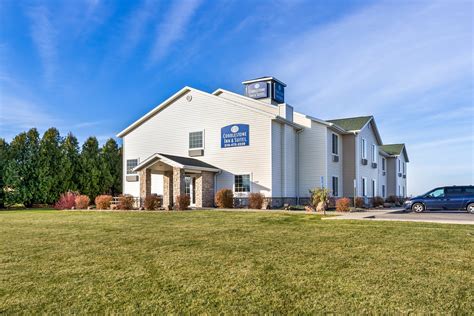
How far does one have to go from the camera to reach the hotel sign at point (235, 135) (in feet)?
77.7

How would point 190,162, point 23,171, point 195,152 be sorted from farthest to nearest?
point 23,171 < point 195,152 < point 190,162

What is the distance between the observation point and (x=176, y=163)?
865 inches

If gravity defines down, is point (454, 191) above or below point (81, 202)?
above

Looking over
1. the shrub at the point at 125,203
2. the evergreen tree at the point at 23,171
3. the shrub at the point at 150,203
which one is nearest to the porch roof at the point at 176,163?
the shrub at the point at 150,203

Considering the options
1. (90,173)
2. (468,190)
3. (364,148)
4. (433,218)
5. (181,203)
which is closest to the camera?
(433,218)

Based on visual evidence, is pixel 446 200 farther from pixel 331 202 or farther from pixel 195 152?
pixel 195 152

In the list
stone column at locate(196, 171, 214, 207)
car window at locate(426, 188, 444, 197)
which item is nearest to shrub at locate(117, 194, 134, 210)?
stone column at locate(196, 171, 214, 207)

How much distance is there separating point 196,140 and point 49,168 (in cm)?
1368

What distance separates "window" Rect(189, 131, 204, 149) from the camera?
2552 centimetres

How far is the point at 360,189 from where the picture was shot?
29281mm

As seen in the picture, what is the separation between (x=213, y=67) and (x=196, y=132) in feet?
20.0

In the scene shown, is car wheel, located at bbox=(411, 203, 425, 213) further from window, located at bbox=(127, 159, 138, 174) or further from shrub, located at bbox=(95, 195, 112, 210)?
window, located at bbox=(127, 159, 138, 174)

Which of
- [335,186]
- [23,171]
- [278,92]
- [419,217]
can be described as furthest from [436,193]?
[23,171]

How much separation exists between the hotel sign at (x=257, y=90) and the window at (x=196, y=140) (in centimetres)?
521
